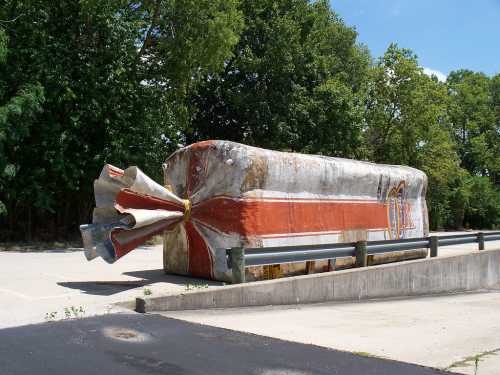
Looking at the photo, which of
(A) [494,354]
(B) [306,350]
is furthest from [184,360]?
(A) [494,354]

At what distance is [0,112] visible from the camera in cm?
1781

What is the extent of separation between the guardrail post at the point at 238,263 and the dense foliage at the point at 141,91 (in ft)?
37.8

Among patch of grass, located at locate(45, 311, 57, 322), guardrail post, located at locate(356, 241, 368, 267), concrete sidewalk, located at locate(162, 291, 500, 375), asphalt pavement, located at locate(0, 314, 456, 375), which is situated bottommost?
concrete sidewalk, located at locate(162, 291, 500, 375)

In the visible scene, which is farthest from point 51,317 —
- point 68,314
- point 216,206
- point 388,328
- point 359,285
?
point 359,285

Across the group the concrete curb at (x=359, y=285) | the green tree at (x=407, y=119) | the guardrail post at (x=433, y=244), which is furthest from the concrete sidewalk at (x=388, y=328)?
the green tree at (x=407, y=119)

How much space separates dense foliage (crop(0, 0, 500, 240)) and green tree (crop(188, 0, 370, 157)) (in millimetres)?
69

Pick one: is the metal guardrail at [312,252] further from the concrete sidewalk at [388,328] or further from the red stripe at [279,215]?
the concrete sidewalk at [388,328]

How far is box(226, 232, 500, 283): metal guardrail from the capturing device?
9547 millimetres

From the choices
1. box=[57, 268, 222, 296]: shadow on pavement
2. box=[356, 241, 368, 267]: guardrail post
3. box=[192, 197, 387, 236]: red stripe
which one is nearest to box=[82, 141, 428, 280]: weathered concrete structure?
box=[192, 197, 387, 236]: red stripe

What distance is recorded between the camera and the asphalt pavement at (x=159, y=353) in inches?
216

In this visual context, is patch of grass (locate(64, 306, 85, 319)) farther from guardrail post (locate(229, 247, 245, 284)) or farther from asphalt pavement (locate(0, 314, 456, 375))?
guardrail post (locate(229, 247, 245, 284))

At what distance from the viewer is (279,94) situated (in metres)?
30.5

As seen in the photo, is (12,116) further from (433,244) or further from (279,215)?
(433,244)

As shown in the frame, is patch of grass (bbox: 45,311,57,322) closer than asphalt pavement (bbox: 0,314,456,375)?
No
